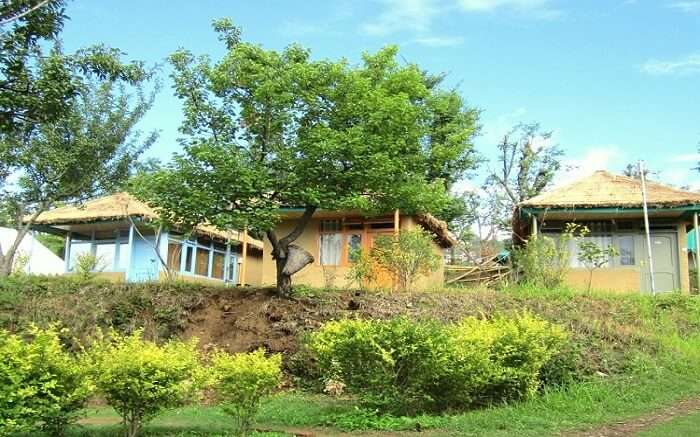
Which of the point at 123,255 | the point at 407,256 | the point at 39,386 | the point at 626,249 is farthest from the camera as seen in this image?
the point at 123,255

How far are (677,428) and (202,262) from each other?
18.3 meters

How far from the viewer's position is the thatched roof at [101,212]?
64.3ft

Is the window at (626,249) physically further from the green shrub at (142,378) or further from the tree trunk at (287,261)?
the green shrub at (142,378)

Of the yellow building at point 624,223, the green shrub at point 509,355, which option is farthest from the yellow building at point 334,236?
the green shrub at point 509,355

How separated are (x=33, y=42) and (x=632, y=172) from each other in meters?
28.7

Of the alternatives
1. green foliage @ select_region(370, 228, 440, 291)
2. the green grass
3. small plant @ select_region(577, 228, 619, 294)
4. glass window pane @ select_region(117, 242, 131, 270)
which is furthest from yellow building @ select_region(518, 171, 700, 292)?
glass window pane @ select_region(117, 242, 131, 270)

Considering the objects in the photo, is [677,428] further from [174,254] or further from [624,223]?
[174,254]

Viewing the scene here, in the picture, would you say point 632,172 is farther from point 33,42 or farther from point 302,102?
point 33,42

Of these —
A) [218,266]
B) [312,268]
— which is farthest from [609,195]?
[218,266]

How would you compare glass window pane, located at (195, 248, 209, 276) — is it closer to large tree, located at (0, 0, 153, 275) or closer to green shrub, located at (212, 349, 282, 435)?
large tree, located at (0, 0, 153, 275)

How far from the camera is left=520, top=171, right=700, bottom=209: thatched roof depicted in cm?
1639

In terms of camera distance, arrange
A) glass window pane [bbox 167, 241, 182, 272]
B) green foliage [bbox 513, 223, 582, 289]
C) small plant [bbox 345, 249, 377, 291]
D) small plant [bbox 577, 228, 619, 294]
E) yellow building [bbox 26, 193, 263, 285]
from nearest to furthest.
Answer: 1. green foliage [bbox 513, 223, 582, 289]
2. small plant [bbox 345, 249, 377, 291]
3. small plant [bbox 577, 228, 619, 294]
4. yellow building [bbox 26, 193, 263, 285]
5. glass window pane [bbox 167, 241, 182, 272]

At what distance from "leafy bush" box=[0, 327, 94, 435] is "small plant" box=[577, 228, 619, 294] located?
12394 millimetres

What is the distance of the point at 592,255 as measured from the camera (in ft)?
52.2
